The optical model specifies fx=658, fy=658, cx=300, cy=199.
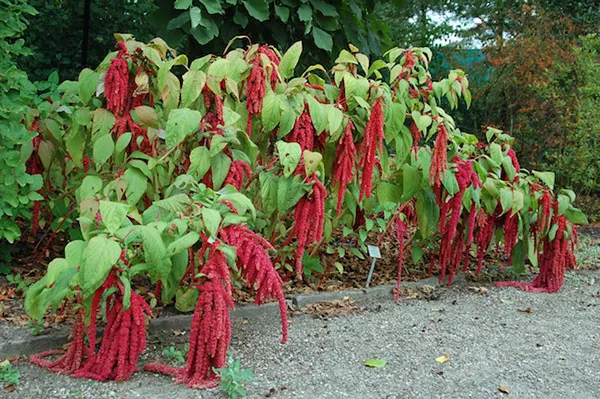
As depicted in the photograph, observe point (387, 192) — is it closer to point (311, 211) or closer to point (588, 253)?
point (311, 211)

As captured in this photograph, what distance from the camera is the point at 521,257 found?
13.5 feet

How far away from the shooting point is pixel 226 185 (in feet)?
8.05

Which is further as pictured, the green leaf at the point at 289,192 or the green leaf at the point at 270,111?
the green leaf at the point at 270,111

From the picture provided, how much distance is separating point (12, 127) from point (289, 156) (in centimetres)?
132

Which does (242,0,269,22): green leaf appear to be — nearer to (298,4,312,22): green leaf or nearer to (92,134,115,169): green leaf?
(298,4,312,22): green leaf

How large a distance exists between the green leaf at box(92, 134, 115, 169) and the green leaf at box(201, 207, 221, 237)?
2.45 ft

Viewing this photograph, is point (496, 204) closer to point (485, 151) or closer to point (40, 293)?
point (485, 151)

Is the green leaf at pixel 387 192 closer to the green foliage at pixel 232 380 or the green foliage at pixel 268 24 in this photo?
the green foliage at pixel 268 24

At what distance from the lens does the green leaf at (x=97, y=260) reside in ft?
6.41

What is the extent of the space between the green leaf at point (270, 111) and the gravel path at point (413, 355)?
959 millimetres

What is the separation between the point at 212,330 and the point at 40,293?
62 centimetres

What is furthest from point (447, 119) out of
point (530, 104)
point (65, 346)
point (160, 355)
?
point (530, 104)

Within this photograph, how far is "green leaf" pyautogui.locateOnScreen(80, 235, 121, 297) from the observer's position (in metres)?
1.95

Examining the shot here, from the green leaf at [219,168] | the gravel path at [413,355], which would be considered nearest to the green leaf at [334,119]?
the green leaf at [219,168]
